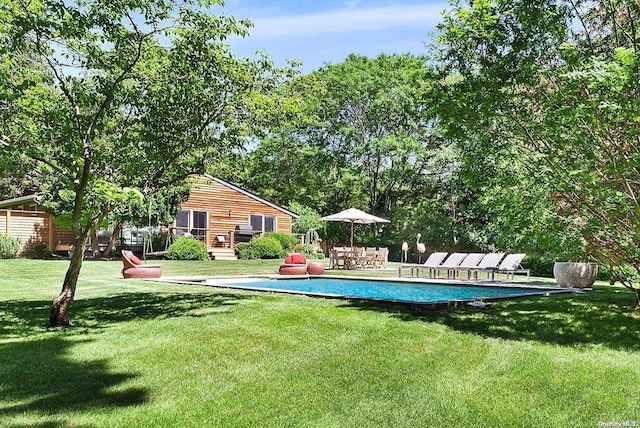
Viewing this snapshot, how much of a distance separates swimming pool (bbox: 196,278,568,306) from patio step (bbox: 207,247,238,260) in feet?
31.1

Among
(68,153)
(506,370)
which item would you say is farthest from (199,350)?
(68,153)

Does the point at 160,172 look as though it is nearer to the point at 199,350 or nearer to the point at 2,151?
the point at 2,151

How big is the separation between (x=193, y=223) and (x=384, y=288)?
1571cm

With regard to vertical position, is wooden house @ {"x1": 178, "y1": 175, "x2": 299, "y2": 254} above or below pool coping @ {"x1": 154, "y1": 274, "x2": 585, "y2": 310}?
above

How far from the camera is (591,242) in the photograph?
809 centimetres

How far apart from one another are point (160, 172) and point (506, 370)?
5.81m

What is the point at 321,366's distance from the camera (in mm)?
5219

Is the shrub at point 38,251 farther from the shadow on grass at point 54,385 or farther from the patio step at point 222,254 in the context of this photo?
the shadow on grass at point 54,385

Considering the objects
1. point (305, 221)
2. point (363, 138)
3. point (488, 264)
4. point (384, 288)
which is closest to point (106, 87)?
point (384, 288)

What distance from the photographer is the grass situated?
13.1ft

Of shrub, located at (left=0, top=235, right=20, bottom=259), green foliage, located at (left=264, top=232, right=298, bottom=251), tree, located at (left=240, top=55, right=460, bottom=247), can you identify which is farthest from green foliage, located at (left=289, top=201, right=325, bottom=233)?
shrub, located at (left=0, top=235, right=20, bottom=259)

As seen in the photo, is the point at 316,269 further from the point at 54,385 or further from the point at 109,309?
the point at 54,385

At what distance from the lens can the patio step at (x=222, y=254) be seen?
2486 centimetres

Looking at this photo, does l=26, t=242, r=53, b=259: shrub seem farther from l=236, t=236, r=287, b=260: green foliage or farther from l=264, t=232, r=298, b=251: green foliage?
l=264, t=232, r=298, b=251: green foliage
